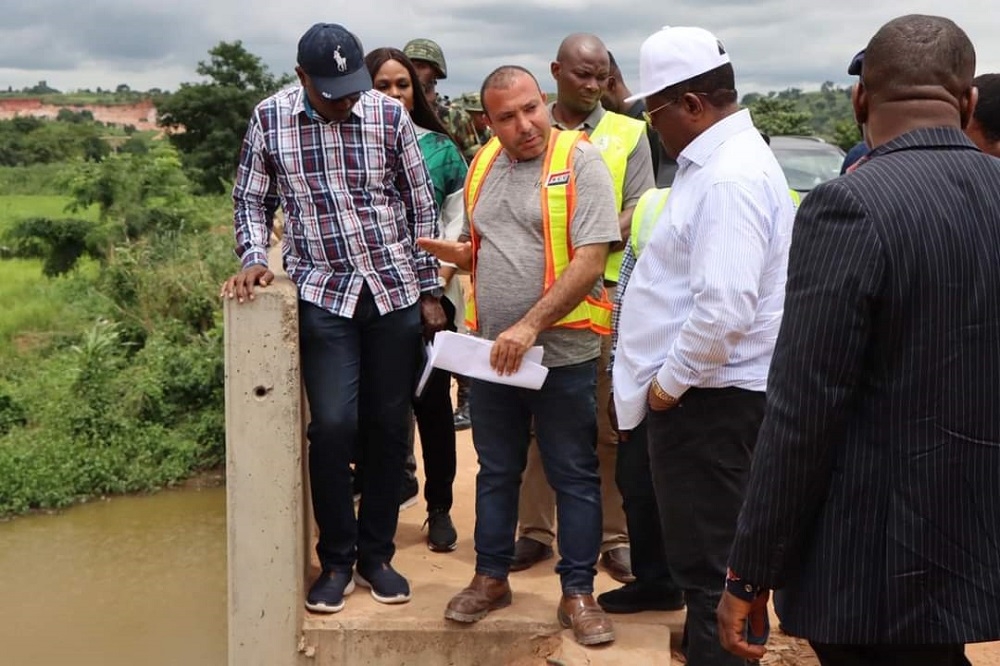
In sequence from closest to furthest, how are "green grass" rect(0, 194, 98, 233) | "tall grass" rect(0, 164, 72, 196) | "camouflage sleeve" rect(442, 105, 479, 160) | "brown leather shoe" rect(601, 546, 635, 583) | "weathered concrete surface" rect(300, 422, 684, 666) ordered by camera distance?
"weathered concrete surface" rect(300, 422, 684, 666) → "brown leather shoe" rect(601, 546, 635, 583) → "camouflage sleeve" rect(442, 105, 479, 160) → "green grass" rect(0, 194, 98, 233) → "tall grass" rect(0, 164, 72, 196)

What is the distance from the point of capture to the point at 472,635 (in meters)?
4.20

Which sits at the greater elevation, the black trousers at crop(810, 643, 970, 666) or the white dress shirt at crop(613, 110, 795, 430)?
the white dress shirt at crop(613, 110, 795, 430)

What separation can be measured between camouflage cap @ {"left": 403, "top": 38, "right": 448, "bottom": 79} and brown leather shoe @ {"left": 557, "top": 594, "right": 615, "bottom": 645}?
326 centimetres

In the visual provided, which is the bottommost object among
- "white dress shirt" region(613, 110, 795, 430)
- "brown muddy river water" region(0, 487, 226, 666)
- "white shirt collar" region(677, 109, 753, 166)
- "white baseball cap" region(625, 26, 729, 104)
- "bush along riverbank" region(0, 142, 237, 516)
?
"brown muddy river water" region(0, 487, 226, 666)

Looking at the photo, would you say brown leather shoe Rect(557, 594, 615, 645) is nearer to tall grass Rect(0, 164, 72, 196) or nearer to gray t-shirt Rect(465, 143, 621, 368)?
gray t-shirt Rect(465, 143, 621, 368)

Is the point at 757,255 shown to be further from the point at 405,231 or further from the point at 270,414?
the point at 270,414

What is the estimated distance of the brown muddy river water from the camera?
240 inches

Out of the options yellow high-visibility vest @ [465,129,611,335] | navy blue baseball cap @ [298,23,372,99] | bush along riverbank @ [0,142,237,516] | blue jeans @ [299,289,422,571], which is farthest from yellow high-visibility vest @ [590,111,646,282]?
bush along riverbank @ [0,142,237,516]

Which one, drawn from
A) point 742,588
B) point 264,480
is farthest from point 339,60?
point 742,588

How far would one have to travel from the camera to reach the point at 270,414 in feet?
13.5

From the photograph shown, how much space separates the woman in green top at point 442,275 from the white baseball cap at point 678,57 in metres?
Result: 1.66

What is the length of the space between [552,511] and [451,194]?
1363 mm

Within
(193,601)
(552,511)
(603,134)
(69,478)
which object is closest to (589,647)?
(552,511)

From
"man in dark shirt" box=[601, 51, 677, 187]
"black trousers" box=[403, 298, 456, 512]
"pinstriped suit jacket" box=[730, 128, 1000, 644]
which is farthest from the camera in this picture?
"man in dark shirt" box=[601, 51, 677, 187]
